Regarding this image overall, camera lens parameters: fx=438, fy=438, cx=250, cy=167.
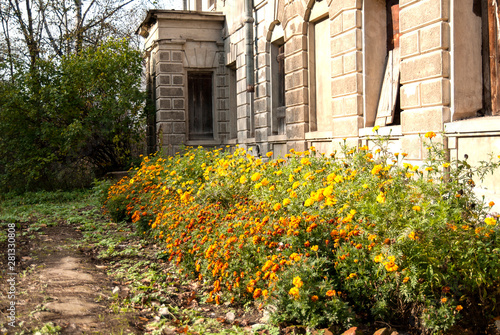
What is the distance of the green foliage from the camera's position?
12.9 m

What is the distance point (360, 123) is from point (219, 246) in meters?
3.54

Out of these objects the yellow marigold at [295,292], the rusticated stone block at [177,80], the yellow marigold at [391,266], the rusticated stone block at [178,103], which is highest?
the rusticated stone block at [177,80]

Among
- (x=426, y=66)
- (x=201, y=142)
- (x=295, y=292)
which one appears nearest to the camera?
(x=295, y=292)

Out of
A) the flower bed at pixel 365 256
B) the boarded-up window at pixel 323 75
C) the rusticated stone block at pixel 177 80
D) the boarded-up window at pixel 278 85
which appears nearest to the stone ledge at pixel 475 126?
the flower bed at pixel 365 256

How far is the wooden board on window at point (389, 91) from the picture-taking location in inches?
246

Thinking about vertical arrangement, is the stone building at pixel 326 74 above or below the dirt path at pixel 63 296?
above

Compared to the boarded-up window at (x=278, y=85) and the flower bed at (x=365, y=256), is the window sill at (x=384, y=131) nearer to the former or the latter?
the flower bed at (x=365, y=256)

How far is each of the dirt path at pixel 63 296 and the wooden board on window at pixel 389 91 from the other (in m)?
4.29

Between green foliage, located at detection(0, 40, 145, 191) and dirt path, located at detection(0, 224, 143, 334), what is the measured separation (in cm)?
794

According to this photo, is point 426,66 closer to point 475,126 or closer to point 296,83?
point 475,126

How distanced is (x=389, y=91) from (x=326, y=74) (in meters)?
1.75

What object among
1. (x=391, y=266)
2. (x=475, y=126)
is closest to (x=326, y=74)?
(x=475, y=126)

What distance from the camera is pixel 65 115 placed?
13164 mm

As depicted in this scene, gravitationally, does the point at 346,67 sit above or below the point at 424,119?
above
